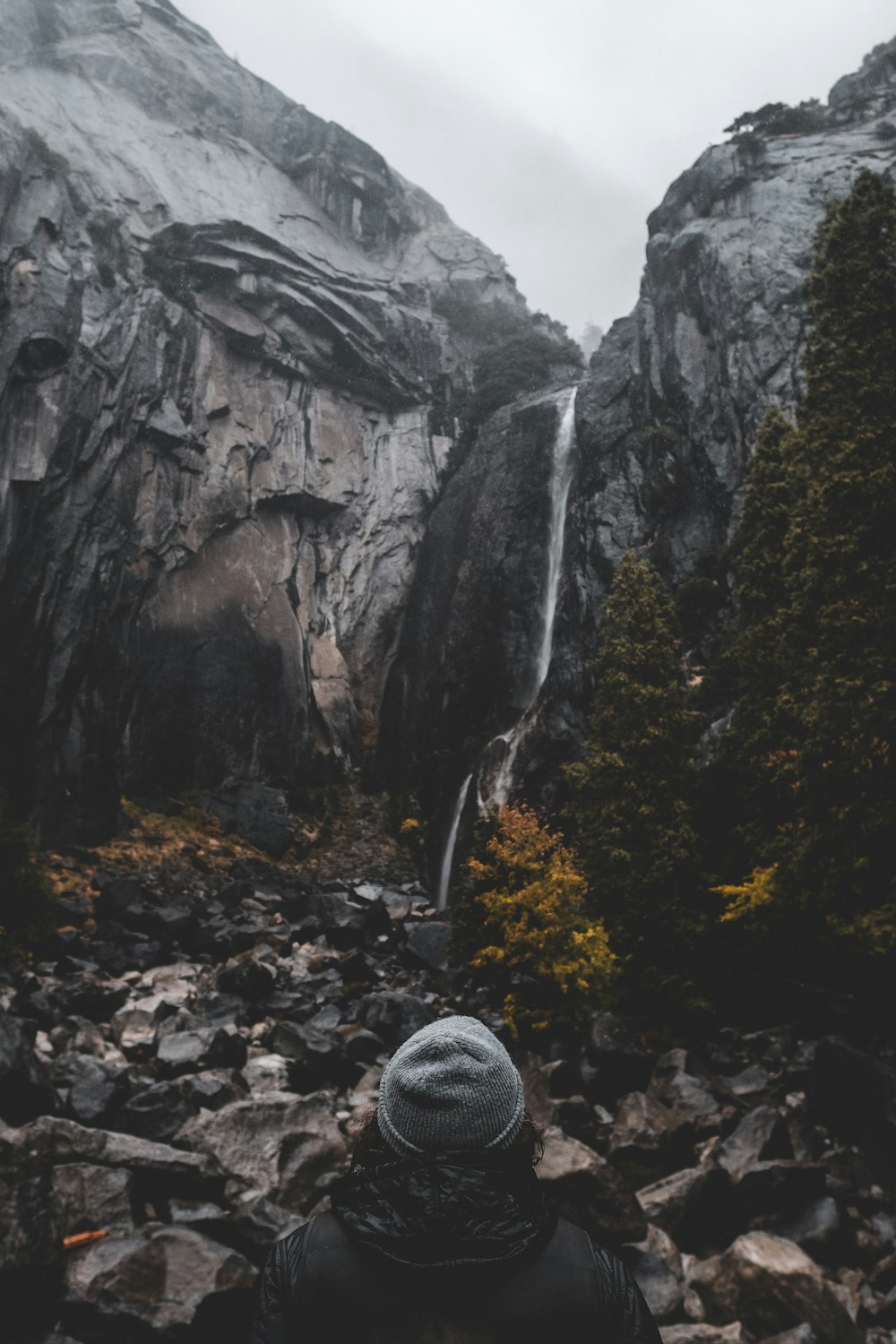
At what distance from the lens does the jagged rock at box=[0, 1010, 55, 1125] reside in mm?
7852

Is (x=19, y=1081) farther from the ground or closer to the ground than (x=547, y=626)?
closer to the ground

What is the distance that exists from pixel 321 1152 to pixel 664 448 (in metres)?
26.2

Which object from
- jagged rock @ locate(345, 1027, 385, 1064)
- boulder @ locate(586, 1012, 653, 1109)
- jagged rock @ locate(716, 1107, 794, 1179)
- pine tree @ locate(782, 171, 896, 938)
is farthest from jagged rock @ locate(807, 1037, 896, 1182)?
jagged rock @ locate(345, 1027, 385, 1064)

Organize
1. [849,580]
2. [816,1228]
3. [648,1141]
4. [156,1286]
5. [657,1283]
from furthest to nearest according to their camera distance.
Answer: [849,580] < [648,1141] < [816,1228] < [657,1283] < [156,1286]

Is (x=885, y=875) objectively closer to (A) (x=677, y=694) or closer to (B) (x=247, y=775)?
(A) (x=677, y=694)

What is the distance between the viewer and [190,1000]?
15.4 meters

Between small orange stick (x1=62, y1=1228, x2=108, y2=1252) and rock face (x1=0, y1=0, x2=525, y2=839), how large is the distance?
74.3 ft

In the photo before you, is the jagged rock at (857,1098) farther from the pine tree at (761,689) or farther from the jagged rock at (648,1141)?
the pine tree at (761,689)

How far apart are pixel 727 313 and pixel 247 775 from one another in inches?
1022

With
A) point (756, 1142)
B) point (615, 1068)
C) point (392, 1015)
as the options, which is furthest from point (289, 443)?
point (756, 1142)

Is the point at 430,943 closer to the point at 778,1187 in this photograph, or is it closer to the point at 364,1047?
the point at 364,1047

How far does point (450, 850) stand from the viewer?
94.4 feet

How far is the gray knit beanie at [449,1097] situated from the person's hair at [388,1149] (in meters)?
0.03

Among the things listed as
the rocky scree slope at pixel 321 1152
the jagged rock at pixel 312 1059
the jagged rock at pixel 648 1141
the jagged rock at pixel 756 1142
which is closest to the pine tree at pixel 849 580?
the rocky scree slope at pixel 321 1152
